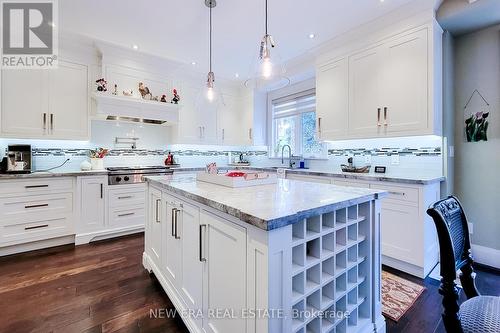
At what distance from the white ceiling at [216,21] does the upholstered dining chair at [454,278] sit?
2.30 m

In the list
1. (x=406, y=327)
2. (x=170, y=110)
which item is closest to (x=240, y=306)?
(x=406, y=327)

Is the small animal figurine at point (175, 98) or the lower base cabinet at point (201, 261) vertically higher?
the small animal figurine at point (175, 98)

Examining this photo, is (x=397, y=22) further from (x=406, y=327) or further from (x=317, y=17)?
(x=406, y=327)

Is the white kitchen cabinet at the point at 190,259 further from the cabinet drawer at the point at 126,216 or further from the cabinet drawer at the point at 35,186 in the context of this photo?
the cabinet drawer at the point at 35,186

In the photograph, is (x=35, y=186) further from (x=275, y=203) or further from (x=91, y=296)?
(x=275, y=203)

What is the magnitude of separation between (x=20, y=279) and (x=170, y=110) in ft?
9.00

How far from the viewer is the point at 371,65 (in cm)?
285

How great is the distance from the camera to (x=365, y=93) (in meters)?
2.93

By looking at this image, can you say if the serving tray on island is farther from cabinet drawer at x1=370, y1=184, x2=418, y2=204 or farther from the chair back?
cabinet drawer at x1=370, y1=184, x2=418, y2=204

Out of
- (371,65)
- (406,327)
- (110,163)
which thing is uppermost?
(371,65)

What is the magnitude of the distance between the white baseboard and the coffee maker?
17.2 ft

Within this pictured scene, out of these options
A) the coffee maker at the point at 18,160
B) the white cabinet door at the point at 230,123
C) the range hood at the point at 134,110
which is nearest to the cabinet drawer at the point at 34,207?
the coffee maker at the point at 18,160

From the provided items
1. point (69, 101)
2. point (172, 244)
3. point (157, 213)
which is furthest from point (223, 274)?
point (69, 101)

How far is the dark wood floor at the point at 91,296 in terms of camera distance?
1.67 metres
